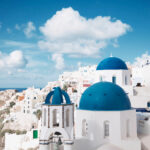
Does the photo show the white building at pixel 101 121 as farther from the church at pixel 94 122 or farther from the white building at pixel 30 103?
the white building at pixel 30 103

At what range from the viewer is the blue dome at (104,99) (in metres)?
12.7

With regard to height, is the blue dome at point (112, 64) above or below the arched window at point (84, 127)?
above

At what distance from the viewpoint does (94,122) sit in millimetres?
12500

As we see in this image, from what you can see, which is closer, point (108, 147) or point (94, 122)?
point (108, 147)

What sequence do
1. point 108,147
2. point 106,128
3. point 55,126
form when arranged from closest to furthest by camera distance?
point 55,126, point 108,147, point 106,128

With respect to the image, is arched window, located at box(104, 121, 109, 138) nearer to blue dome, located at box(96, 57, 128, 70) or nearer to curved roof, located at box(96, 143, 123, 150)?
curved roof, located at box(96, 143, 123, 150)

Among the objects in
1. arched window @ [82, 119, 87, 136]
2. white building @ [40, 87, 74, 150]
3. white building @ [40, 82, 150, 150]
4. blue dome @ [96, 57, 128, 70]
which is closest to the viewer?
white building @ [40, 87, 74, 150]

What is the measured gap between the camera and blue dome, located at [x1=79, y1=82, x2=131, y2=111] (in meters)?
12.7

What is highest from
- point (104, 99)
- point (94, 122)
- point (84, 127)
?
point (104, 99)

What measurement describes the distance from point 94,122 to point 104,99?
1.51 metres

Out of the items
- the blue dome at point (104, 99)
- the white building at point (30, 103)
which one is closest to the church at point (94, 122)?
the blue dome at point (104, 99)

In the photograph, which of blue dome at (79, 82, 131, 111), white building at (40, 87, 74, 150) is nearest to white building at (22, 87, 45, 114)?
blue dome at (79, 82, 131, 111)

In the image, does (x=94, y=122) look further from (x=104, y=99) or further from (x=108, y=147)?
(x=108, y=147)

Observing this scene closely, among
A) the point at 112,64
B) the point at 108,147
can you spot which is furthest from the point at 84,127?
the point at 112,64
